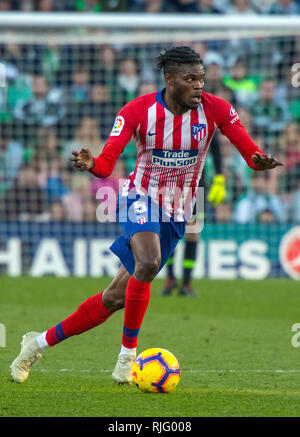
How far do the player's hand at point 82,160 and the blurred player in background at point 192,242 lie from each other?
15.0 ft

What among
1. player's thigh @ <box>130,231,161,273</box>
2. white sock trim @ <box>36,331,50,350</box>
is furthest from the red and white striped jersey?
white sock trim @ <box>36,331,50,350</box>

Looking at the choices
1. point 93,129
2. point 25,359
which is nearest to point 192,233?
point 93,129

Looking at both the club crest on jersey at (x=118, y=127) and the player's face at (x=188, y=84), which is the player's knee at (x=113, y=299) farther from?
the player's face at (x=188, y=84)

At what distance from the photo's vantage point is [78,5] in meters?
14.6

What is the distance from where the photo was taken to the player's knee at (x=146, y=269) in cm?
505

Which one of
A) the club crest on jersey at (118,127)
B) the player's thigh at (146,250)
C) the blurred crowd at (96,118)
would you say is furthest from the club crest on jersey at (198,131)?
the blurred crowd at (96,118)

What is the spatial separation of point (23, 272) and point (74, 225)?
971mm

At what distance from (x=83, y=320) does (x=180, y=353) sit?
1.35 metres

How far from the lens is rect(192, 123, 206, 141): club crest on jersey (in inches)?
213

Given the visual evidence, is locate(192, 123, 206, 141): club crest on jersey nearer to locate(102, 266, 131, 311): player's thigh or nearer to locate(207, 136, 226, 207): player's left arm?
locate(102, 266, 131, 311): player's thigh

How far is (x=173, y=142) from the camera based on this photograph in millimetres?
5395

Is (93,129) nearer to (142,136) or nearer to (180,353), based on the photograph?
(180,353)
